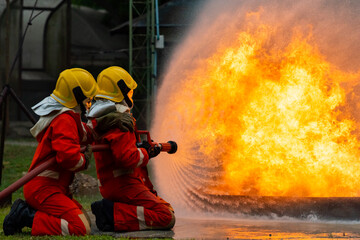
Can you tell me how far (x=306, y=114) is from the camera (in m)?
8.46

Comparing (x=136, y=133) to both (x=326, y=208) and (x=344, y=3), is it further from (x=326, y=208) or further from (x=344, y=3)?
(x=344, y=3)

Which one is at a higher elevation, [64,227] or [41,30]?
[41,30]

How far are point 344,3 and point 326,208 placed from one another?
325 cm

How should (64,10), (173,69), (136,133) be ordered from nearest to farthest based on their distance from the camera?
(136,133), (173,69), (64,10)

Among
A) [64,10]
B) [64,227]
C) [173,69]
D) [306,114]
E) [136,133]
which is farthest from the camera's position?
[64,10]

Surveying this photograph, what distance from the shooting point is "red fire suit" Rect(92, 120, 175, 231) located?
256 inches

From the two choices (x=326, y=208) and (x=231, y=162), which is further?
(x=231, y=162)

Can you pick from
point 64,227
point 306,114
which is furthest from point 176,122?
point 64,227

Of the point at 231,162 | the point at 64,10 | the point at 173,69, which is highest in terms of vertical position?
the point at 64,10

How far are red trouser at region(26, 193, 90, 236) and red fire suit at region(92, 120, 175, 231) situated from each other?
40cm

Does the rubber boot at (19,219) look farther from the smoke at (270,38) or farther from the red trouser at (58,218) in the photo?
the smoke at (270,38)

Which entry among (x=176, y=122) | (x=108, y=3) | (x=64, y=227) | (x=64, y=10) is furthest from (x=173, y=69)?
(x=108, y=3)

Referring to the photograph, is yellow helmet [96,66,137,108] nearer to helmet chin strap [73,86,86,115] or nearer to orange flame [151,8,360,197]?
helmet chin strap [73,86,86,115]

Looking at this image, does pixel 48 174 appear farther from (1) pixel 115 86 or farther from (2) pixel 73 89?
(1) pixel 115 86
